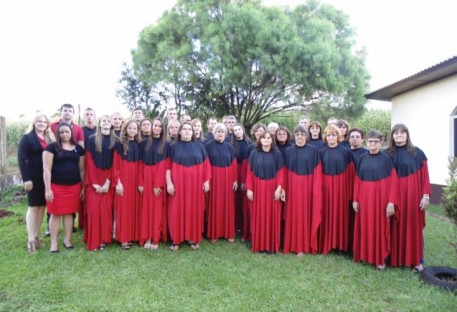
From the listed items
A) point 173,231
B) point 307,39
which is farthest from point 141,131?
point 307,39

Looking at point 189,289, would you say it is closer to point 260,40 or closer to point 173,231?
point 173,231

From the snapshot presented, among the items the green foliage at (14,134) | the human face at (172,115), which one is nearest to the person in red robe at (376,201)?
the human face at (172,115)

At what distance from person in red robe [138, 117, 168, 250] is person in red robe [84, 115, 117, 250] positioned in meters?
0.51

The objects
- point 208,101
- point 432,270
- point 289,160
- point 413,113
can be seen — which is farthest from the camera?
point 208,101

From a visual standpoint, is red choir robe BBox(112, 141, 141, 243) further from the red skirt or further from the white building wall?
the white building wall

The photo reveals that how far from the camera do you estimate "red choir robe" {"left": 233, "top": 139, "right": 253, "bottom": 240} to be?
6.46 metres

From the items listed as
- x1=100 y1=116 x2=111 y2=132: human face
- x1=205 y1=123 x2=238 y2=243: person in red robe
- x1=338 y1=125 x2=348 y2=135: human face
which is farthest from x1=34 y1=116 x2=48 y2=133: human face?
x1=338 y1=125 x2=348 y2=135: human face

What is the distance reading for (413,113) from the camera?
11172 mm

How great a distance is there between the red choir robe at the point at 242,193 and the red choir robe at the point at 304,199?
1096 millimetres

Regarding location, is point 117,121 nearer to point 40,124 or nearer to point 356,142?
point 40,124

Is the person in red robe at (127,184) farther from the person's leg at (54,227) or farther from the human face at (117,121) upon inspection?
the person's leg at (54,227)

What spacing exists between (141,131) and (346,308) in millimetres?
3882

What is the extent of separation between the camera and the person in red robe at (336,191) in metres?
5.39

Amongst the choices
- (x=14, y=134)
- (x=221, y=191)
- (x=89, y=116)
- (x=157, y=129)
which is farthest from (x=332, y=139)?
(x=14, y=134)
